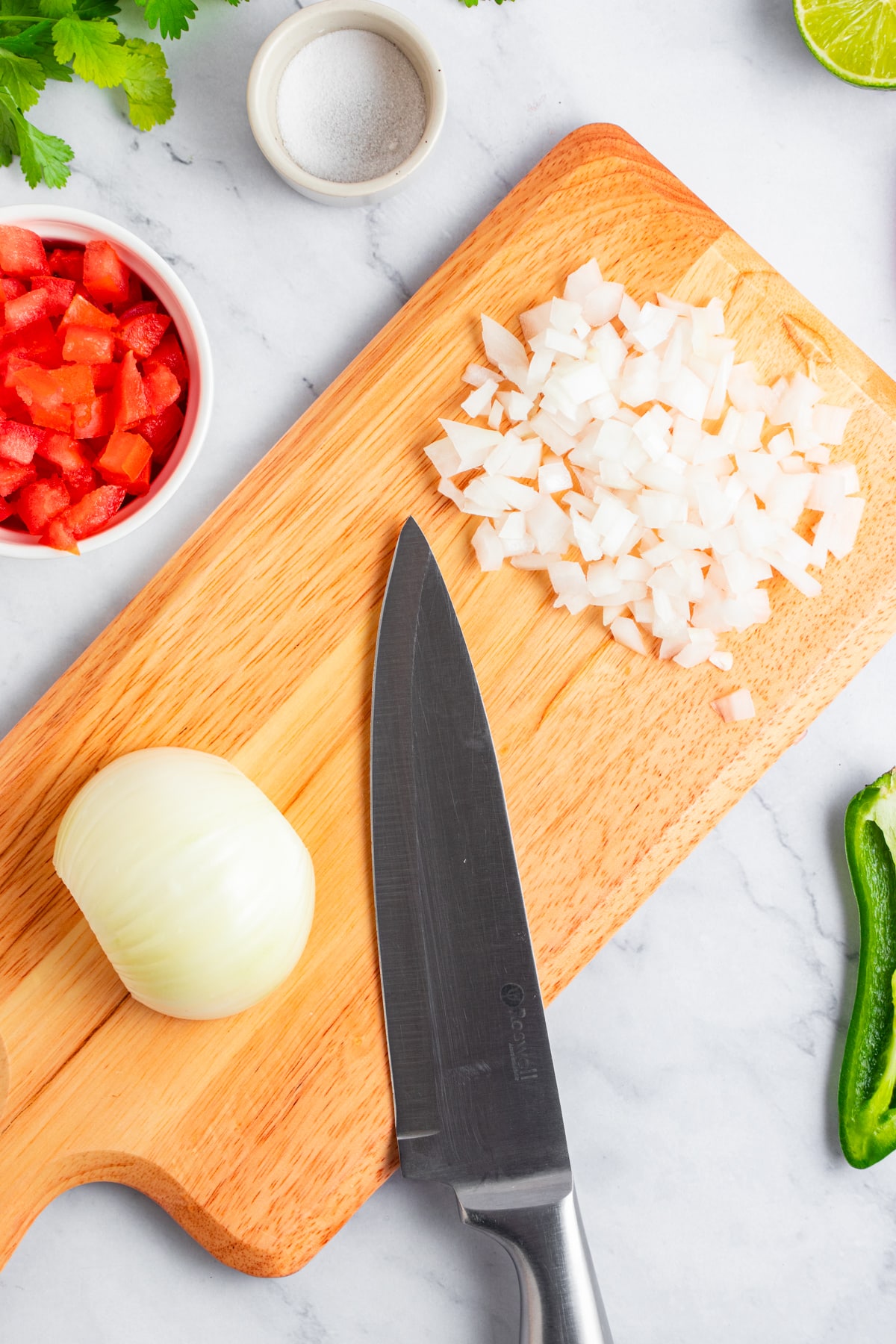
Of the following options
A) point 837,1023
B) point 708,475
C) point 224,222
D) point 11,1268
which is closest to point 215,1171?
point 11,1268

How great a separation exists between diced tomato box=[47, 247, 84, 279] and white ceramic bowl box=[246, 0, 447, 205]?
0.89 feet

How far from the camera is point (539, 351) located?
1201mm

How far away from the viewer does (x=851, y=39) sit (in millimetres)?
1335

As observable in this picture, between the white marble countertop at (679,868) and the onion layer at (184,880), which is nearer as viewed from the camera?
the onion layer at (184,880)

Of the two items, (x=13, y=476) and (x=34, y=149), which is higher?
(x=34, y=149)

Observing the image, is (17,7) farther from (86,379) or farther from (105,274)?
(86,379)

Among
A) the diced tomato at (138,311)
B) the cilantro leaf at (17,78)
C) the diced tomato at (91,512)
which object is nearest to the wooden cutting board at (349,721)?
the diced tomato at (91,512)

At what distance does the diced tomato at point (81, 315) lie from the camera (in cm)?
113

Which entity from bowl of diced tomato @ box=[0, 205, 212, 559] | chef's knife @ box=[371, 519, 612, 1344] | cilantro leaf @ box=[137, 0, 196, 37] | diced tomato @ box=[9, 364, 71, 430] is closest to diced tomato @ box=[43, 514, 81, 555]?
bowl of diced tomato @ box=[0, 205, 212, 559]

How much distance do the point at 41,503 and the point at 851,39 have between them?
124 cm

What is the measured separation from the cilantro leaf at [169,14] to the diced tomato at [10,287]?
13.4 inches

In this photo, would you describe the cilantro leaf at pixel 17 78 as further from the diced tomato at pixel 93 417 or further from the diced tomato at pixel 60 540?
the diced tomato at pixel 60 540

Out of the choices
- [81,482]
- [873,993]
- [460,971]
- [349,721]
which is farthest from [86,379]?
[873,993]

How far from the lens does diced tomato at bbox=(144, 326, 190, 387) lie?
1.17m
